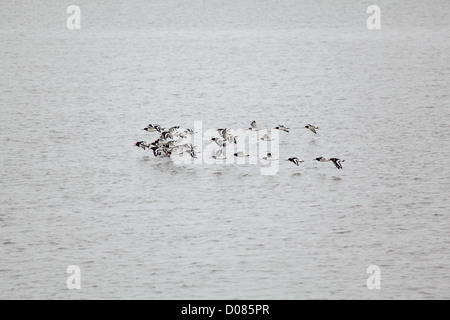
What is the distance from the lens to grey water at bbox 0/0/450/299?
28625 millimetres

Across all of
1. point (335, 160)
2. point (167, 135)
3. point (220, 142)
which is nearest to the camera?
point (335, 160)

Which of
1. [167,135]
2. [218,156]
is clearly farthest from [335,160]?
[167,135]

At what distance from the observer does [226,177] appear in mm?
38281

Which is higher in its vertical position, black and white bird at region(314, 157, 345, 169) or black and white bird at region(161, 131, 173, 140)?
black and white bird at region(161, 131, 173, 140)

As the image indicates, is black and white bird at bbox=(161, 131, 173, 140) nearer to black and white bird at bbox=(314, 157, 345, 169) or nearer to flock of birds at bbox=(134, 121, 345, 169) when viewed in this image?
flock of birds at bbox=(134, 121, 345, 169)

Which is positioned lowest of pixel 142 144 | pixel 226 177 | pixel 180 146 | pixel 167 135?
pixel 226 177

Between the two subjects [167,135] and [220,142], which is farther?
[220,142]

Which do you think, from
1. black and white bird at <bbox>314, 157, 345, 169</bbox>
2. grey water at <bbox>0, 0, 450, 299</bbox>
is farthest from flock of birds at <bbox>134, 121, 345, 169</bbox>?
grey water at <bbox>0, 0, 450, 299</bbox>

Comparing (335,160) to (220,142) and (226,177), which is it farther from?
(220,142)

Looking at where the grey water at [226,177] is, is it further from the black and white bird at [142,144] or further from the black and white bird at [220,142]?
the black and white bird at [220,142]

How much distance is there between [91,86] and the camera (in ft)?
200

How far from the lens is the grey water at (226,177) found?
2862cm

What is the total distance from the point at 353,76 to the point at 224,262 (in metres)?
37.3
